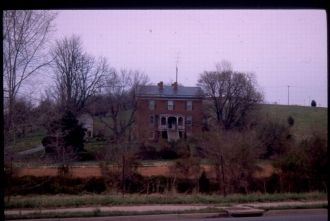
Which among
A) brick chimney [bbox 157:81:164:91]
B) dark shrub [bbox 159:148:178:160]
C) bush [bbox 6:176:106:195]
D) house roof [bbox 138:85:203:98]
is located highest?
brick chimney [bbox 157:81:164:91]

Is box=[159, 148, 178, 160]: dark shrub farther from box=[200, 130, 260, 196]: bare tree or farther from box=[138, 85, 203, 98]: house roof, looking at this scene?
box=[200, 130, 260, 196]: bare tree

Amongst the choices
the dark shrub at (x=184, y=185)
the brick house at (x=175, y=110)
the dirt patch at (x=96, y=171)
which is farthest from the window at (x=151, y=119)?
the dark shrub at (x=184, y=185)

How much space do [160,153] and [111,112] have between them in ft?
34.4

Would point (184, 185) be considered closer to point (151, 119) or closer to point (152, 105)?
point (151, 119)

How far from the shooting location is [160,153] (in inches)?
1630

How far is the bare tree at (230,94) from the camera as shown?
51375 millimetres

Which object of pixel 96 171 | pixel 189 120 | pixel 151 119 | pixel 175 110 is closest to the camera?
pixel 96 171

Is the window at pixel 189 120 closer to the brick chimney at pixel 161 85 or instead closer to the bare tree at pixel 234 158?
the brick chimney at pixel 161 85

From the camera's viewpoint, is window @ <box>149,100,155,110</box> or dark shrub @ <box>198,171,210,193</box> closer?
dark shrub @ <box>198,171,210,193</box>

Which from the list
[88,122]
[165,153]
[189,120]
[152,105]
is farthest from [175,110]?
[165,153]

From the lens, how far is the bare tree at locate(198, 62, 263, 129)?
169ft

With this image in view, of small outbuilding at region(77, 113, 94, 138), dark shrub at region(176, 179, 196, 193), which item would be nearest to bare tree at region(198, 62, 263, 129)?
small outbuilding at region(77, 113, 94, 138)

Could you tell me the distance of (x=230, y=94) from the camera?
175 feet
